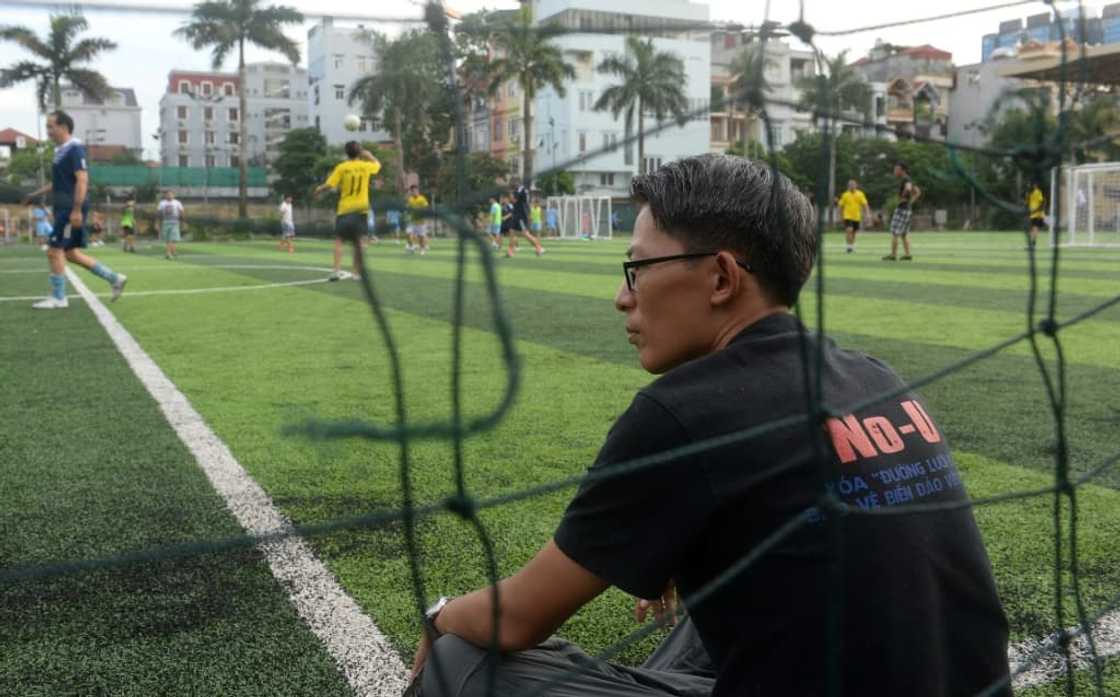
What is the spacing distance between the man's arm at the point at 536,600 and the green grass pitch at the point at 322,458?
1.30ft

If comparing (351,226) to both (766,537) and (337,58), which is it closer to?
(337,58)

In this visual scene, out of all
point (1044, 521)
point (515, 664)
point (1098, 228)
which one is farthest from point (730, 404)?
point (1098, 228)

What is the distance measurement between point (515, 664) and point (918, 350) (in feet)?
20.1

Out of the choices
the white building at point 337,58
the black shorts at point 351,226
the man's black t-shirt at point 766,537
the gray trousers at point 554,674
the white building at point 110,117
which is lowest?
the gray trousers at point 554,674

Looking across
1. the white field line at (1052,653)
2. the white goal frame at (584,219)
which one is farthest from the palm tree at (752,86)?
the white goal frame at (584,219)

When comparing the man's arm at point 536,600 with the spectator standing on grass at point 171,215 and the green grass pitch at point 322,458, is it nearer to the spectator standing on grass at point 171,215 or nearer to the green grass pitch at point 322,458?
the green grass pitch at point 322,458

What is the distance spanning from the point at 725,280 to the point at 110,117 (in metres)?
1.01

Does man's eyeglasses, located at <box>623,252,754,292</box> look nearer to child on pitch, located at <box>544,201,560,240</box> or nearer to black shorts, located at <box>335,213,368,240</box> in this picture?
black shorts, located at <box>335,213,368,240</box>

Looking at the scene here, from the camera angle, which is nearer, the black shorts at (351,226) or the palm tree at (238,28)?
the black shorts at (351,226)

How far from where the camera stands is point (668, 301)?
183 centimetres

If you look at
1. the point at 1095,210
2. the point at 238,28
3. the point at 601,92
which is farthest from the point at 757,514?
the point at 1095,210

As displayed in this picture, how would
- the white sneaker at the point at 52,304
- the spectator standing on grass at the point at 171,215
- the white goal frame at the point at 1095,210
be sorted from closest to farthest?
the spectator standing on grass at the point at 171,215, the white sneaker at the point at 52,304, the white goal frame at the point at 1095,210

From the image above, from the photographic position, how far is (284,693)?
2.36 metres

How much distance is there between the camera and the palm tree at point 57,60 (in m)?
1.30
